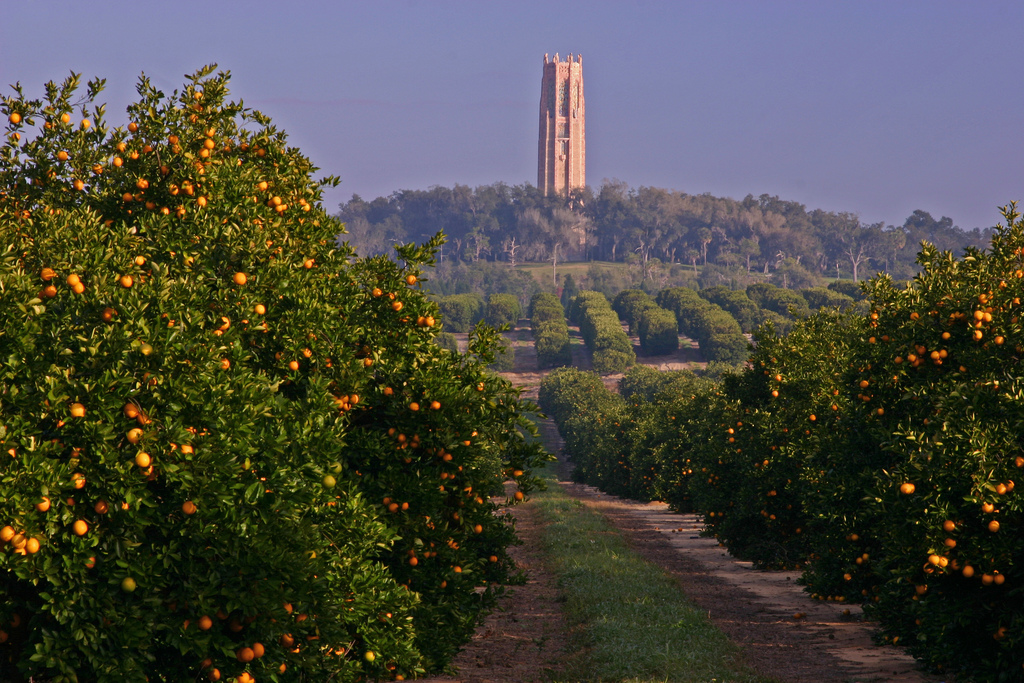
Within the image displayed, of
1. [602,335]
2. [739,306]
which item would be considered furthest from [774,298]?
[602,335]

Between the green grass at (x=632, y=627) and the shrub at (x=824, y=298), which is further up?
Answer: the shrub at (x=824, y=298)

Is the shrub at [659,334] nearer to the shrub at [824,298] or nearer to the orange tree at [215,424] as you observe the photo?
the shrub at [824,298]

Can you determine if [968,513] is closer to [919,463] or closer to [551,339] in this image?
[919,463]

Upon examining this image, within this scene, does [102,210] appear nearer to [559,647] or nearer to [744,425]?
[559,647]

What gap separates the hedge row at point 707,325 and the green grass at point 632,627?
279ft

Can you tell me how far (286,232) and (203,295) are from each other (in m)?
2.05

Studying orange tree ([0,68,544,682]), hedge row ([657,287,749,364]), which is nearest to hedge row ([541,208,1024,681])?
orange tree ([0,68,544,682])

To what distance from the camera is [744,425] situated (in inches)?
769

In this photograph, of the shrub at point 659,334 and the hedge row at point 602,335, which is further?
the shrub at point 659,334

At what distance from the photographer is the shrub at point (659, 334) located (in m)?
118

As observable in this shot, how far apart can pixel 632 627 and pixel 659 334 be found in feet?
353

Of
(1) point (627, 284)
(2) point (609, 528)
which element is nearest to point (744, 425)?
(2) point (609, 528)

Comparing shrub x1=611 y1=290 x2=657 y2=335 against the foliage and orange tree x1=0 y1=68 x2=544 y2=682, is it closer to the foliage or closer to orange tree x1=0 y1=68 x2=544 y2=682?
the foliage

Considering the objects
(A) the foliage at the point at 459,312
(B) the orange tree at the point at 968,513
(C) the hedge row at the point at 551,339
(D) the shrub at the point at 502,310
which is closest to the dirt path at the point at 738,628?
(B) the orange tree at the point at 968,513
